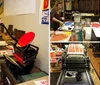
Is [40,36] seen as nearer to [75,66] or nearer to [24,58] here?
[24,58]

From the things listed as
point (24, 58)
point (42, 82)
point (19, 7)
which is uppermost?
point (19, 7)

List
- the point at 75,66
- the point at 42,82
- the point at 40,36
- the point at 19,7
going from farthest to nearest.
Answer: the point at 19,7
the point at 40,36
the point at 42,82
the point at 75,66

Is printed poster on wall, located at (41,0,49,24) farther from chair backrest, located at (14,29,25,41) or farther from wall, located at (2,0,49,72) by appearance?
chair backrest, located at (14,29,25,41)

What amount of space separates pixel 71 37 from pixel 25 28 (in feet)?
3.63

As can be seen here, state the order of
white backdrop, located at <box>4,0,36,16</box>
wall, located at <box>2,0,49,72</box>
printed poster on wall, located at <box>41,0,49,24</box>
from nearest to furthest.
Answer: printed poster on wall, located at <box>41,0,49,24</box>
wall, located at <box>2,0,49,72</box>
white backdrop, located at <box>4,0,36,16</box>

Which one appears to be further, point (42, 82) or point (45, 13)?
point (45, 13)

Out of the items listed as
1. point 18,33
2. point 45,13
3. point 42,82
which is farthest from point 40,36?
point 18,33

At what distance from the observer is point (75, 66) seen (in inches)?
42.9

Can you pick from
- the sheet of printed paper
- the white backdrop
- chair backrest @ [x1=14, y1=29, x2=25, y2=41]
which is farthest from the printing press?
chair backrest @ [x1=14, y1=29, x2=25, y2=41]

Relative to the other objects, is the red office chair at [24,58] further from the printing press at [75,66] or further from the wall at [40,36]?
the printing press at [75,66]

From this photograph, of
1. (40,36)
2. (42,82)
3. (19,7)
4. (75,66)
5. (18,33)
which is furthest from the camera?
(18,33)

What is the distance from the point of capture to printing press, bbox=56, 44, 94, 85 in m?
1.08

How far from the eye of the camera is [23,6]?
2135mm

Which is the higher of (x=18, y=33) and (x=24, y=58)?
(x=18, y=33)
